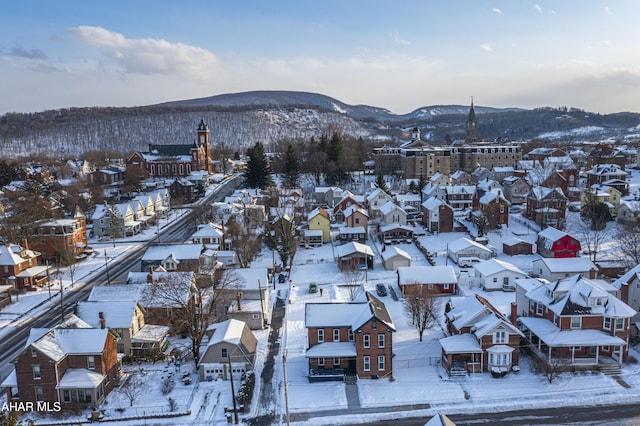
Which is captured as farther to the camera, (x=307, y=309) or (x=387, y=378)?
(x=307, y=309)

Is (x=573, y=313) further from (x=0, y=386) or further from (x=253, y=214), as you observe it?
(x=253, y=214)

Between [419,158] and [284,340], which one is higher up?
[419,158]

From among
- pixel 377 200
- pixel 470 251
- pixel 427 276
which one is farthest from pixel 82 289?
pixel 377 200

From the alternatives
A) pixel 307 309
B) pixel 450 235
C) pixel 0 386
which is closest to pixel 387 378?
pixel 307 309

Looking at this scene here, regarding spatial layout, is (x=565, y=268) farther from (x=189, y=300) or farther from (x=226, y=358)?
(x=189, y=300)

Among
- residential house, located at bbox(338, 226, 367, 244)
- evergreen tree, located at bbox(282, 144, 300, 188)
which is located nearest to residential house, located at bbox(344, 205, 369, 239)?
residential house, located at bbox(338, 226, 367, 244)

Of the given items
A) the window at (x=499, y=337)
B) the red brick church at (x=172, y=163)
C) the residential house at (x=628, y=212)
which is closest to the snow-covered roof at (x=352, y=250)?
the window at (x=499, y=337)

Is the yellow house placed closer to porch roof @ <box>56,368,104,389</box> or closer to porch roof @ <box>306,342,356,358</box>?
porch roof @ <box>306,342,356,358</box>
